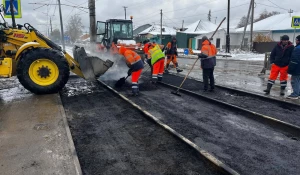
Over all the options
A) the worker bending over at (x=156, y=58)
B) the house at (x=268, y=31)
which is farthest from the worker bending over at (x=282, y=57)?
the house at (x=268, y=31)

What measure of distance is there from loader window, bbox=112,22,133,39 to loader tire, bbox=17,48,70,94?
27.4 ft

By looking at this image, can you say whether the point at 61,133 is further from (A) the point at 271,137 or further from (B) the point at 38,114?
(A) the point at 271,137

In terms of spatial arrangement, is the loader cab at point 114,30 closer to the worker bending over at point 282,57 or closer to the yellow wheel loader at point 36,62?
the yellow wheel loader at point 36,62

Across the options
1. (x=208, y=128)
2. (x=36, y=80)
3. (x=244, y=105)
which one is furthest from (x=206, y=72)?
(x=36, y=80)

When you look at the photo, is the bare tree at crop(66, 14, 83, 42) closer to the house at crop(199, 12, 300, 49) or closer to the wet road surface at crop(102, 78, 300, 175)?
the house at crop(199, 12, 300, 49)

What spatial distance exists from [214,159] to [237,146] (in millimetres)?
751

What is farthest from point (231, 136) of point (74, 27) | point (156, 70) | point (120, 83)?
point (74, 27)

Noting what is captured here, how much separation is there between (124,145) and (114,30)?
1189 cm

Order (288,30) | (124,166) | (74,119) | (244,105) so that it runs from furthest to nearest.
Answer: (288,30)
(244,105)
(74,119)
(124,166)

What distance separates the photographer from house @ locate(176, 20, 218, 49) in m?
45.2

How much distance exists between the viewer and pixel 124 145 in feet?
12.7

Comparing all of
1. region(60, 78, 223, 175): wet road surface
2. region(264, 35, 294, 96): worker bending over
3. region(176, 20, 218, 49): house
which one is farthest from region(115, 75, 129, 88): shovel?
region(176, 20, 218, 49): house

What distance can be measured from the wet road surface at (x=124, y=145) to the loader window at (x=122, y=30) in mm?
9476

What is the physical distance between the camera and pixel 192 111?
5695 millimetres
